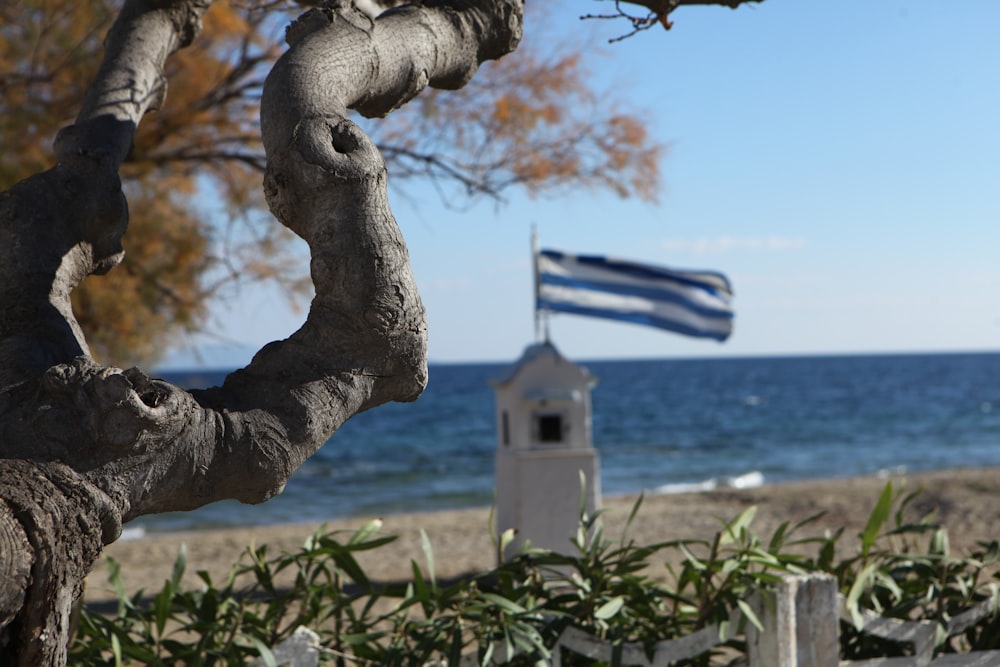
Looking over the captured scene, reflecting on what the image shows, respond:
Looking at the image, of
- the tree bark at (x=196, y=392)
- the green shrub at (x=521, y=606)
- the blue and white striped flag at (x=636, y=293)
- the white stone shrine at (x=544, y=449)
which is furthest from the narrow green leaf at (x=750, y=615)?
the blue and white striped flag at (x=636, y=293)

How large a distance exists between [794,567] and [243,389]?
216cm

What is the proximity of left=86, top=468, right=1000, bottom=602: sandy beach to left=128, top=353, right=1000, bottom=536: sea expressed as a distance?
1420 mm

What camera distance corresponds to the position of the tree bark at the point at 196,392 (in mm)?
1648

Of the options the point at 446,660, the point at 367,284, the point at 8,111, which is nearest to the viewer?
the point at 367,284

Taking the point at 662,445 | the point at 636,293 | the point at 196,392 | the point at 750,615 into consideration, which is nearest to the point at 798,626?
the point at 750,615

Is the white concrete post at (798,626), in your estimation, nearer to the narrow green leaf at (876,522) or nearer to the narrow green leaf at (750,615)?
the narrow green leaf at (750,615)

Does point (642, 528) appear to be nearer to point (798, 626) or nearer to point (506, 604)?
point (798, 626)

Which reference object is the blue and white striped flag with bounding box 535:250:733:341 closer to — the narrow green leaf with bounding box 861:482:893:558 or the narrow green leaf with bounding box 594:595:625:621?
the narrow green leaf with bounding box 861:482:893:558

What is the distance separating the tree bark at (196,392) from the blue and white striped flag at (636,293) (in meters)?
5.94

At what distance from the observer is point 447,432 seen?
129 ft

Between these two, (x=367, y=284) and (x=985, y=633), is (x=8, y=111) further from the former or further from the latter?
(x=985, y=633)

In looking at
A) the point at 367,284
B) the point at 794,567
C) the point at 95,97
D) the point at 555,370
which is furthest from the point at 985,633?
the point at 555,370

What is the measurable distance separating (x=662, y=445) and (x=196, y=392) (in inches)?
1264

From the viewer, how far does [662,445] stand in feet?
109
